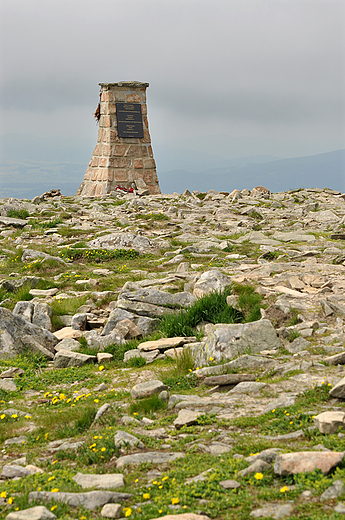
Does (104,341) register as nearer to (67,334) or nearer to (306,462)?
(67,334)

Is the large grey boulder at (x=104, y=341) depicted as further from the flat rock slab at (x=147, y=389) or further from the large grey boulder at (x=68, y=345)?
the flat rock slab at (x=147, y=389)

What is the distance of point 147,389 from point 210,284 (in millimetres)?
3874

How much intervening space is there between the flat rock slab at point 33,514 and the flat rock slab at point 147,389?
2524 millimetres

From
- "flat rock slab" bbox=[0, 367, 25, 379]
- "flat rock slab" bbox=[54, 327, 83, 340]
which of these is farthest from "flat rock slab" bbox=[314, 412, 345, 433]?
"flat rock slab" bbox=[54, 327, 83, 340]

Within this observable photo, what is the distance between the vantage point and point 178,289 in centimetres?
1022

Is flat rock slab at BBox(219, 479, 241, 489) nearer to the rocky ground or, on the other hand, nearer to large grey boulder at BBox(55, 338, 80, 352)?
the rocky ground

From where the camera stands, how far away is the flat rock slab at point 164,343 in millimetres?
7762

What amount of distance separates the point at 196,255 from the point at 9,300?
541 cm

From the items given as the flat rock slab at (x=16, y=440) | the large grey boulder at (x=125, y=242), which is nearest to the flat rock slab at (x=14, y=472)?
the flat rock slab at (x=16, y=440)

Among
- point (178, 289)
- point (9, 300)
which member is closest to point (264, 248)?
point (178, 289)

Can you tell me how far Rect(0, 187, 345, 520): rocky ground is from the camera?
3627 mm

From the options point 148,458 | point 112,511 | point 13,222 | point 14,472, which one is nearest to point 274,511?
point 112,511

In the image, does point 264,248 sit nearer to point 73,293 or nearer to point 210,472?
point 73,293

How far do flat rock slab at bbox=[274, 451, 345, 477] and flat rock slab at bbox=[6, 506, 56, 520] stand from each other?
1730 millimetres
